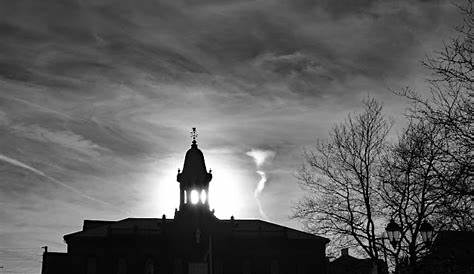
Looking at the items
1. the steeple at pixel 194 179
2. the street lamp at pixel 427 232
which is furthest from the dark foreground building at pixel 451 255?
the steeple at pixel 194 179

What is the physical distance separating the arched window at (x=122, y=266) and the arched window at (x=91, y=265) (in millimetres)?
2447

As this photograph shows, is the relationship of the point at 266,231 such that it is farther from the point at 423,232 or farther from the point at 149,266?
the point at 423,232

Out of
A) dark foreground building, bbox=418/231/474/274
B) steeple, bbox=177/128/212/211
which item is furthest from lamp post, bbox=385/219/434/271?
steeple, bbox=177/128/212/211

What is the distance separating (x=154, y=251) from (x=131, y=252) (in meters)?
2.48

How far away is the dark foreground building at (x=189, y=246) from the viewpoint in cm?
5988

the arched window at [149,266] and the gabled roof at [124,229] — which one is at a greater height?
the gabled roof at [124,229]

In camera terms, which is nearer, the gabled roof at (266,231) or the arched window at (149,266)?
the arched window at (149,266)

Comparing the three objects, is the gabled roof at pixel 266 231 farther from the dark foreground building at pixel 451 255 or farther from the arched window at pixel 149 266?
the dark foreground building at pixel 451 255

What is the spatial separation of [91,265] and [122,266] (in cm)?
328

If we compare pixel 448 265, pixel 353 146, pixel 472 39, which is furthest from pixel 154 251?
pixel 472 39

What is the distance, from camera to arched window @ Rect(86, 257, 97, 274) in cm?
6216

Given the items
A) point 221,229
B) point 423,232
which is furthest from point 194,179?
point 423,232

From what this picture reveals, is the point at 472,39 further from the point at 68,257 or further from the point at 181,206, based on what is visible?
the point at 68,257

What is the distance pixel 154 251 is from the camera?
207 ft
